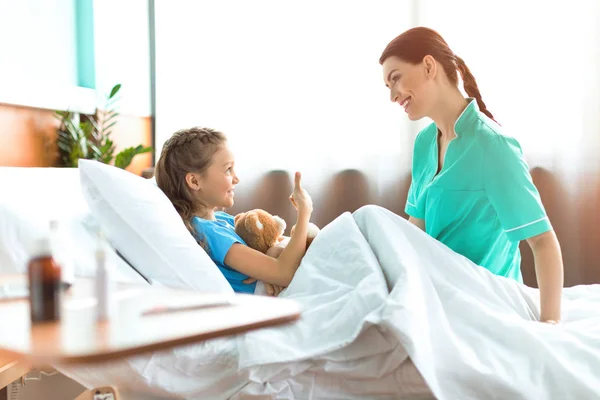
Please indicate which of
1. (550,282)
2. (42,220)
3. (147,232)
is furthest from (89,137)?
(550,282)

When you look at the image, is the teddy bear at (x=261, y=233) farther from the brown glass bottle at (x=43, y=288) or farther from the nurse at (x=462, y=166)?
the brown glass bottle at (x=43, y=288)

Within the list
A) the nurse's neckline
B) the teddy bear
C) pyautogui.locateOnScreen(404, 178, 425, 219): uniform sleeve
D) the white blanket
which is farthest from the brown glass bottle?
pyautogui.locateOnScreen(404, 178, 425, 219): uniform sleeve

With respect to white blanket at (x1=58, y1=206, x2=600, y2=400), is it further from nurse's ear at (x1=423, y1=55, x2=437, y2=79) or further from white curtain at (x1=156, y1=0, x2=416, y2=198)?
white curtain at (x1=156, y1=0, x2=416, y2=198)

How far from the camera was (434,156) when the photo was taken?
205 centimetres

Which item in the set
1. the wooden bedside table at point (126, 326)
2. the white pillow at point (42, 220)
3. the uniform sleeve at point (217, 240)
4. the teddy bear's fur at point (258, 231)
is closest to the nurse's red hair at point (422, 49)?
the teddy bear's fur at point (258, 231)

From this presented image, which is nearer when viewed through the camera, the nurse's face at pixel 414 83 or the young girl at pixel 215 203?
the young girl at pixel 215 203

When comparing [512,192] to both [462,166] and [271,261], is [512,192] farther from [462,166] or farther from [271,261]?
[271,261]

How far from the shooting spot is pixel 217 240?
178 centimetres

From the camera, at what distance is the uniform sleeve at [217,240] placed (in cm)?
177

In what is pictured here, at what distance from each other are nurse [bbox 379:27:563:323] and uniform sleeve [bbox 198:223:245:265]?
0.62 meters

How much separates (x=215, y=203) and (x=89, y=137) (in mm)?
1214

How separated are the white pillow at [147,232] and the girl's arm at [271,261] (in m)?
0.11

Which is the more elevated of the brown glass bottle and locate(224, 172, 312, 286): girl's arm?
the brown glass bottle

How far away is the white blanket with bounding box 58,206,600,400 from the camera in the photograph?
1.26 m
